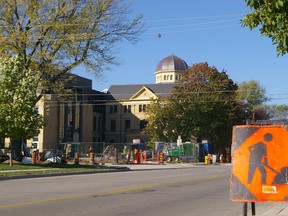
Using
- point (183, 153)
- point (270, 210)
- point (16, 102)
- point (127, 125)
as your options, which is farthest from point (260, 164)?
point (127, 125)

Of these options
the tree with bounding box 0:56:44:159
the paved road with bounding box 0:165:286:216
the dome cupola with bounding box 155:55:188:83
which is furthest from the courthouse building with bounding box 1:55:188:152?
the paved road with bounding box 0:165:286:216

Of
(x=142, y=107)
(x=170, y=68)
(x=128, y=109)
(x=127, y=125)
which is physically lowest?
(x=127, y=125)

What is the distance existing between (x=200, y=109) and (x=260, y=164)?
57.5 m

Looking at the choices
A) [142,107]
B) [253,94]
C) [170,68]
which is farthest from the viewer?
[170,68]

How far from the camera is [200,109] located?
216 feet

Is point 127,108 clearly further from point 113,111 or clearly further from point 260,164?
point 260,164

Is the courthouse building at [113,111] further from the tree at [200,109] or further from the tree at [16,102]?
the tree at [16,102]

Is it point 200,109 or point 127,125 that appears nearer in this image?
point 200,109

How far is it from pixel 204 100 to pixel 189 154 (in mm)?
10393

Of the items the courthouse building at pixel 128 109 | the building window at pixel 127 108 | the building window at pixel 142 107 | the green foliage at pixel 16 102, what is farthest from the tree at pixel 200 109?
the green foliage at pixel 16 102

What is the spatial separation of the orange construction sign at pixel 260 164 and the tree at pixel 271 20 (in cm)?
143

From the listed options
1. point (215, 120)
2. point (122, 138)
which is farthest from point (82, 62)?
point (122, 138)

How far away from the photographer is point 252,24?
8.63 m

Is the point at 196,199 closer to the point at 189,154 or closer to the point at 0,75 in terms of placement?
the point at 0,75
